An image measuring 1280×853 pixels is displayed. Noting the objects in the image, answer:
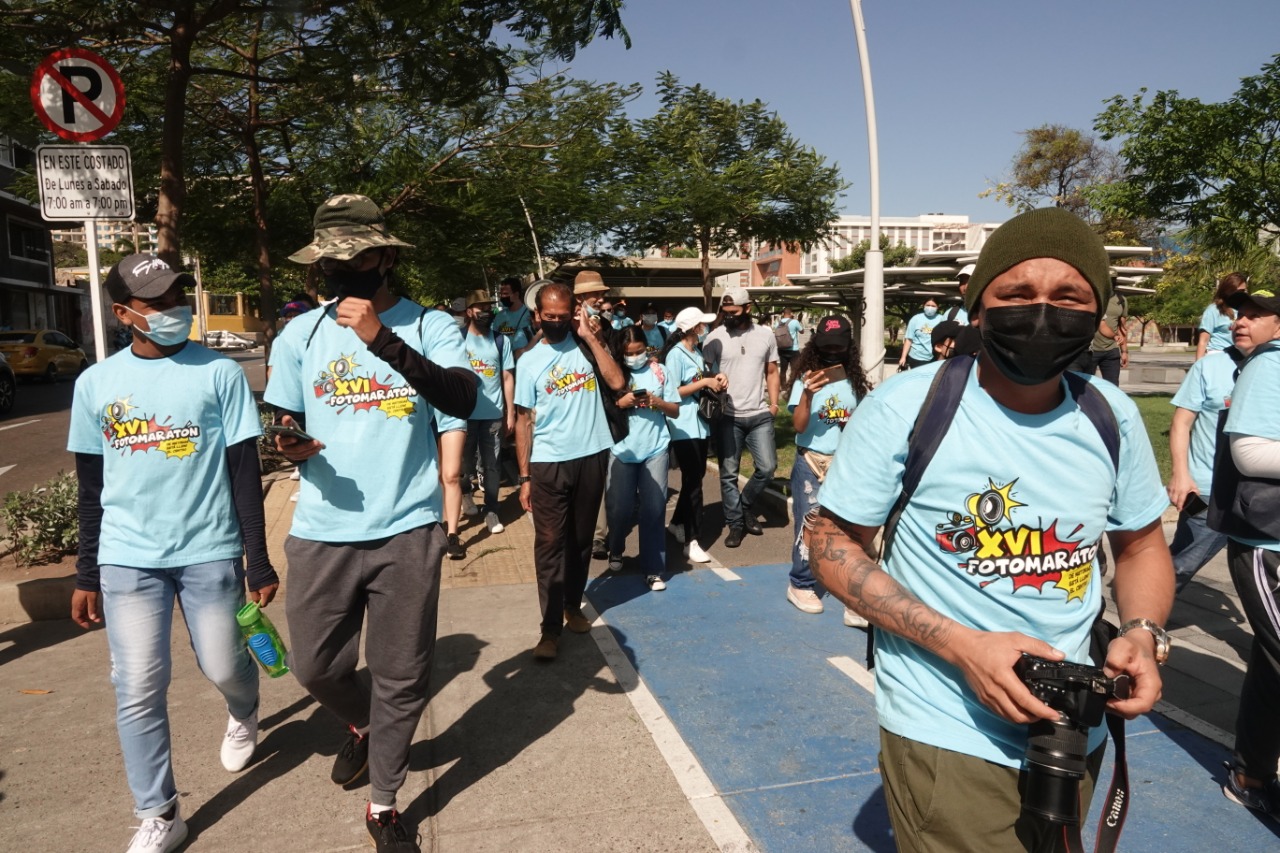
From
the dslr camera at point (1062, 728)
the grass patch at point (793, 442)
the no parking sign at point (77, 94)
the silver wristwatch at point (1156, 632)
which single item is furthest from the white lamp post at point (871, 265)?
the dslr camera at point (1062, 728)

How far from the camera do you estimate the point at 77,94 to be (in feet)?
17.4

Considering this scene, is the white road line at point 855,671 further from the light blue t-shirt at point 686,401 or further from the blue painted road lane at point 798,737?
the light blue t-shirt at point 686,401

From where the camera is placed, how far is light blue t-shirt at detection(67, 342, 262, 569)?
3184mm

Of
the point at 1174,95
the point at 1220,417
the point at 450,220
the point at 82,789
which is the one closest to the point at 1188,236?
the point at 1174,95

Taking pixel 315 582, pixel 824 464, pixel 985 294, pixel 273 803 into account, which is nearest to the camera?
pixel 985 294

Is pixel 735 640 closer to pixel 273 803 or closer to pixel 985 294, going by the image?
pixel 273 803

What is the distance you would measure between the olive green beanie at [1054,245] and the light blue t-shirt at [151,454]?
2.74 m

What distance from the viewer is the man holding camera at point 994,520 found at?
1.78m

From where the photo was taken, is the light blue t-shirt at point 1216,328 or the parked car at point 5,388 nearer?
the light blue t-shirt at point 1216,328

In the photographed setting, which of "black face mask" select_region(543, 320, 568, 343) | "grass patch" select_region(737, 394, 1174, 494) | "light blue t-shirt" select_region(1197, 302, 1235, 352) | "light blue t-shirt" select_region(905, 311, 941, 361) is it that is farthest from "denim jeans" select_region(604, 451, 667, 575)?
"light blue t-shirt" select_region(905, 311, 941, 361)

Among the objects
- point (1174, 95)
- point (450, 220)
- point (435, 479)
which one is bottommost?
point (435, 479)

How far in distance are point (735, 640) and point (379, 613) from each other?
8.55ft

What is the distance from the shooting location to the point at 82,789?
3.56 m

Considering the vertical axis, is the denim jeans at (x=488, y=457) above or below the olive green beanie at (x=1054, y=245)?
below
